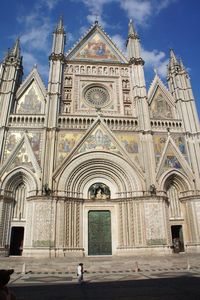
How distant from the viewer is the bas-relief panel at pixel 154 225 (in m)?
17.8

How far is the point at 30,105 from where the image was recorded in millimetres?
22281

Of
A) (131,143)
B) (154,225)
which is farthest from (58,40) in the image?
(154,225)

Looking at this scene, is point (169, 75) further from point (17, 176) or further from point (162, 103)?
point (17, 176)

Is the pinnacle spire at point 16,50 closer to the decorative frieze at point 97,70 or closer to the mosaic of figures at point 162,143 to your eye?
the decorative frieze at point 97,70

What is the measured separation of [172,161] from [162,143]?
1.82m

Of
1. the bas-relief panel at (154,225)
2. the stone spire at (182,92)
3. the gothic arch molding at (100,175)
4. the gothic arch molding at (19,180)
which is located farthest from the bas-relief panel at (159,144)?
the gothic arch molding at (19,180)

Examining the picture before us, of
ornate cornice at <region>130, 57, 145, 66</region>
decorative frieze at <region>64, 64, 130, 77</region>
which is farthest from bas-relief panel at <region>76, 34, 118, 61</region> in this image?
ornate cornice at <region>130, 57, 145, 66</region>

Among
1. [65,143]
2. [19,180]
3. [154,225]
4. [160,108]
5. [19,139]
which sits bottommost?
[154,225]

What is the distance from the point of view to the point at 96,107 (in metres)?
23.1

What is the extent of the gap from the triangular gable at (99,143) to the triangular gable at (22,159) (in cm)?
298

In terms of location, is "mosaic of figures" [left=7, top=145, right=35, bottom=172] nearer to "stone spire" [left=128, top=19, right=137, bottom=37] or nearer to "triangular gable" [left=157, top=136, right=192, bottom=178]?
"triangular gable" [left=157, top=136, right=192, bottom=178]

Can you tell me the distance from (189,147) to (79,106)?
10700 millimetres

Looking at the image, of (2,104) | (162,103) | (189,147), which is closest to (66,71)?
(2,104)

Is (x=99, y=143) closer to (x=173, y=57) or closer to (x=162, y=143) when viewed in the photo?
(x=162, y=143)
